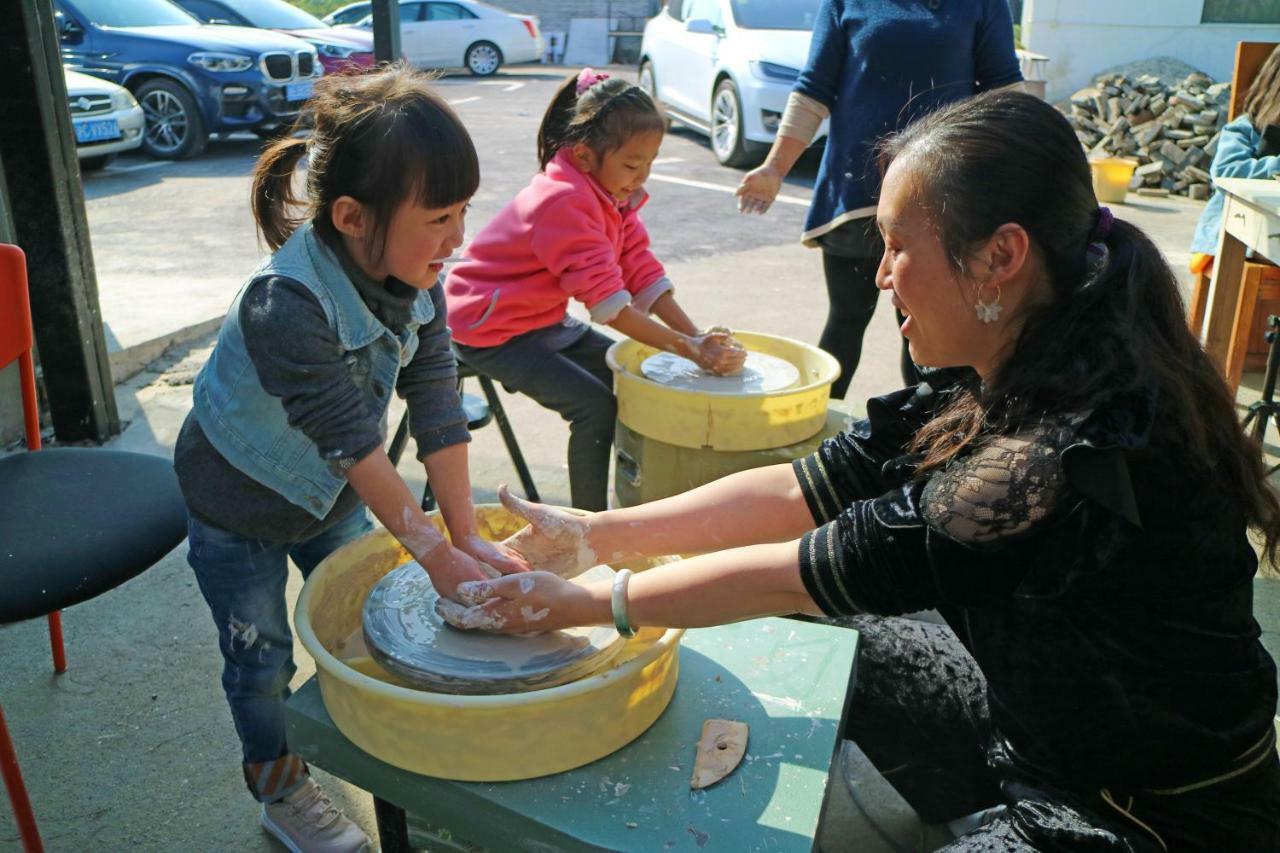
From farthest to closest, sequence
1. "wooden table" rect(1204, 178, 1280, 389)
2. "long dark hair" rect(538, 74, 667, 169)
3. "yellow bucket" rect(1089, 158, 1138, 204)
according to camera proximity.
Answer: "yellow bucket" rect(1089, 158, 1138, 204)
"wooden table" rect(1204, 178, 1280, 389)
"long dark hair" rect(538, 74, 667, 169)

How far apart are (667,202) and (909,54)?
15.9ft

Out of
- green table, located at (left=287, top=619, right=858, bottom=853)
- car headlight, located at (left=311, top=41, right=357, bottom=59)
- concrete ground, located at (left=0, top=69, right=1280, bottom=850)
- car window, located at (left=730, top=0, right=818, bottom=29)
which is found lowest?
concrete ground, located at (left=0, top=69, right=1280, bottom=850)

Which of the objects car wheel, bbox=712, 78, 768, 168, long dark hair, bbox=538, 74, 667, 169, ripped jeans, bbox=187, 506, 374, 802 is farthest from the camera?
car wheel, bbox=712, 78, 768, 168

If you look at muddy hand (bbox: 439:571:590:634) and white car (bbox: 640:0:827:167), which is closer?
muddy hand (bbox: 439:571:590:634)

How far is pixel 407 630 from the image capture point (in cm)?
165

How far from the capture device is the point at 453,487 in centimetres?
186

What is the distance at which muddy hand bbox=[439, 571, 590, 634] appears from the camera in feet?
5.02

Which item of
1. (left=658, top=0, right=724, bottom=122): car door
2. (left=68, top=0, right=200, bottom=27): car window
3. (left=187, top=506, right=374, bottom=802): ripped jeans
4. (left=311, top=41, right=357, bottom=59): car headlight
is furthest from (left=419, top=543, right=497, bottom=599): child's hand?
(left=311, top=41, right=357, bottom=59): car headlight

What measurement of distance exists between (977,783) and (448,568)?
940mm

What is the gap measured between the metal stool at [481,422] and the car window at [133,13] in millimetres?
7776

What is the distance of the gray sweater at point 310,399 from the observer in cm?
157

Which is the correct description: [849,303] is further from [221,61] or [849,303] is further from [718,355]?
[221,61]

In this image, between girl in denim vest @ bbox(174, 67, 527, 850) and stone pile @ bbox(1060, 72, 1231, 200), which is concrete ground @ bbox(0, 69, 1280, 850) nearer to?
girl in denim vest @ bbox(174, 67, 527, 850)

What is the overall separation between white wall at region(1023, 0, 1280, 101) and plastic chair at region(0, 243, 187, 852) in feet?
33.3
